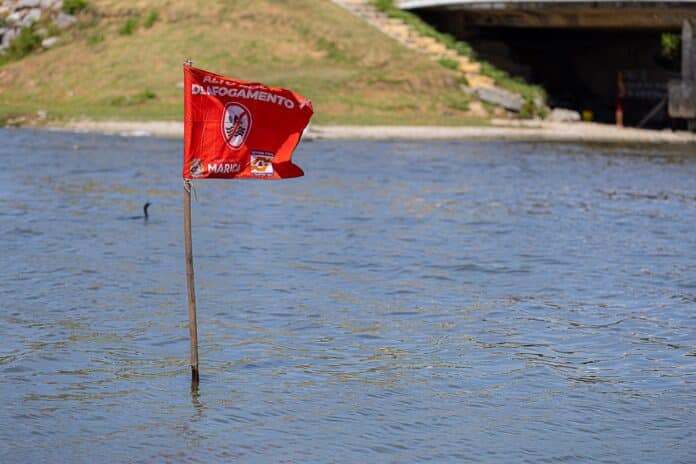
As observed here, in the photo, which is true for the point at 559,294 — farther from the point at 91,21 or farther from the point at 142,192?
the point at 91,21

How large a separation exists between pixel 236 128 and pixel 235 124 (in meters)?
0.05

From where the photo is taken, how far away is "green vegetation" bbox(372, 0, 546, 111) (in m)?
41.8

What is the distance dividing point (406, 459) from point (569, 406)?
220 cm

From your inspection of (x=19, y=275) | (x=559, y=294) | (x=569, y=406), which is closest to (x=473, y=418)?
(x=569, y=406)

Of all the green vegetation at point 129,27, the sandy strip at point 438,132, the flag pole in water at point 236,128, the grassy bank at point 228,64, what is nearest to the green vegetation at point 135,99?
the grassy bank at point 228,64

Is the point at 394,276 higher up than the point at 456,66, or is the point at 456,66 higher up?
the point at 456,66

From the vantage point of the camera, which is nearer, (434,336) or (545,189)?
(434,336)

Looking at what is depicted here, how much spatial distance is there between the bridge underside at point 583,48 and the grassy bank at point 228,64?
3522 mm

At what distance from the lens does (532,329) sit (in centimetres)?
1502

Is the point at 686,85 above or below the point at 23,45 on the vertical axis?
below

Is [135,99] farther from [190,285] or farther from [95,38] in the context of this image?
[190,285]

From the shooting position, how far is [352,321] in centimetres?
1536

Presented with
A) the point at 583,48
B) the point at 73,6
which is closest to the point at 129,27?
the point at 73,6

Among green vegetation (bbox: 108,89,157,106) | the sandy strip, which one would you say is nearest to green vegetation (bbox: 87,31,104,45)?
green vegetation (bbox: 108,89,157,106)
